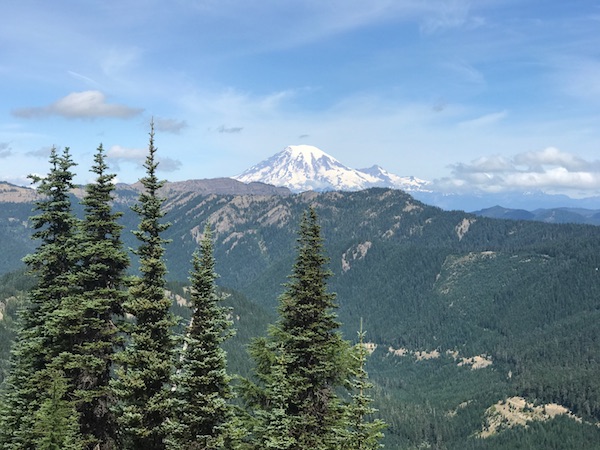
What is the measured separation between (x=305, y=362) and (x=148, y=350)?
34.6ft

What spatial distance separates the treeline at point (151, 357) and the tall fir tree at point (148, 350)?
0.08 meters

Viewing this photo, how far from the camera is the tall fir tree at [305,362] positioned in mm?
32719

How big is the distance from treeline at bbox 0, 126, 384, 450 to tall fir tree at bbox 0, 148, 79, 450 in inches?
4.6

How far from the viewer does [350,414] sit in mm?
29906

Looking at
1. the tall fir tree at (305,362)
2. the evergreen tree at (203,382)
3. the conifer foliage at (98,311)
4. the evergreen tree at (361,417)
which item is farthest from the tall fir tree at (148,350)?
the evergreen tree at (361,417)

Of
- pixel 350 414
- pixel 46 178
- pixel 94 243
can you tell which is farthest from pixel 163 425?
pixel 46 178

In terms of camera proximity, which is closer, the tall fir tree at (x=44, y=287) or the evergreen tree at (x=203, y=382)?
the evergreen tree at (x=203, y=382)

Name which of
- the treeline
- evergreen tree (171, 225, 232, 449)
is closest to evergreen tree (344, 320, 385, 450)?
the treeline

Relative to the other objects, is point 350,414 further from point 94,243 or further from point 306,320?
point 94,243

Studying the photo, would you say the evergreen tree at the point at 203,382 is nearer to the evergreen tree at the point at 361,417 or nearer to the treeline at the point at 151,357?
the treeline at the point at 151,357

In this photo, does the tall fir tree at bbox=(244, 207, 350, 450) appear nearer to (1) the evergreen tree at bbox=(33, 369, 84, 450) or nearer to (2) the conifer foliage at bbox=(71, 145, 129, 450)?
(2) the conifer foliage at bbox=(71, 145, 129, 450)

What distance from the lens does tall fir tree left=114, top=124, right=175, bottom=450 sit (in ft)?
95.7

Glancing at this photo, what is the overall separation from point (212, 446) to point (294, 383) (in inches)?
295

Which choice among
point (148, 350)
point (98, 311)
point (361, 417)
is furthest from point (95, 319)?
point (361, 417)
